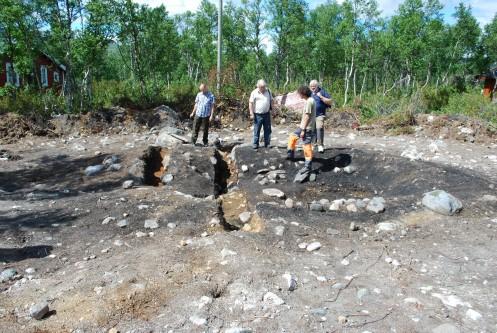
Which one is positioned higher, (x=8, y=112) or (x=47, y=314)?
(x=8, y=112)

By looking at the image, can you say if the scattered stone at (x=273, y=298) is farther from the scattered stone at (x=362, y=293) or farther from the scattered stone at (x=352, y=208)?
the scattered stone at (x=352, y=208)

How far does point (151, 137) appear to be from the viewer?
32.9 ft

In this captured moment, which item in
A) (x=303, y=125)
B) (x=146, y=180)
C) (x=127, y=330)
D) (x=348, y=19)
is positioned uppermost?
(x=348, y=19)

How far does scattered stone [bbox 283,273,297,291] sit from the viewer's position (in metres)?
3.61

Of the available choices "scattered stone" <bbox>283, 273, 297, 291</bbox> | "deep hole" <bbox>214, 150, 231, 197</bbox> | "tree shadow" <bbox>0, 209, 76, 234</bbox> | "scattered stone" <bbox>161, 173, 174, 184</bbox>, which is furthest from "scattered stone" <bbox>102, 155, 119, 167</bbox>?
"scattered stone" <bbox>283, 273, 297, 291</bbox>

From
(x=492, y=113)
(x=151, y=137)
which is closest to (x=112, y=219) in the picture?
(x=151, y=137)

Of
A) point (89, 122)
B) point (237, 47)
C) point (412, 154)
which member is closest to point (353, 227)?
point (412, 154)

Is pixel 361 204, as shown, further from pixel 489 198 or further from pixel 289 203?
pixel 489 198

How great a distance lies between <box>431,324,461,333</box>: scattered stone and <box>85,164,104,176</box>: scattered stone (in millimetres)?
6061

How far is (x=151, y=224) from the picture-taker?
5.02m

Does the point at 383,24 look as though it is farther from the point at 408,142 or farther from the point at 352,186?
the point at 352,186

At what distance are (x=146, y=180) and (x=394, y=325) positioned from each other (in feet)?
16.6

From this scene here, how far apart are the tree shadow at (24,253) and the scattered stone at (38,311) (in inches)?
48.5

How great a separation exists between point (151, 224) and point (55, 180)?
121 inches
